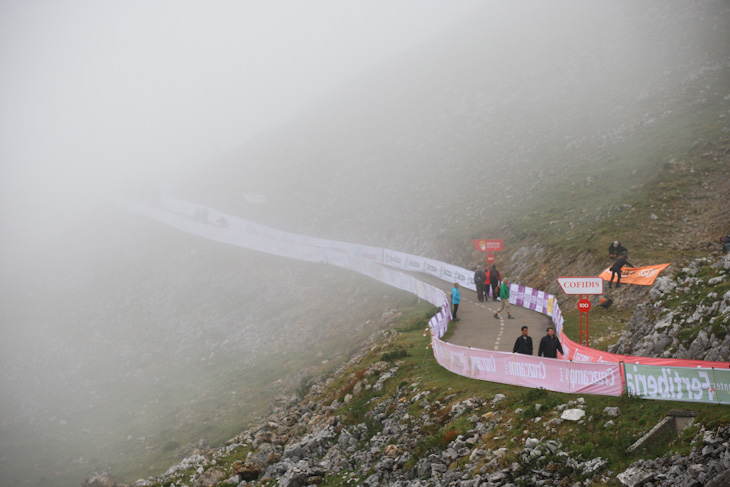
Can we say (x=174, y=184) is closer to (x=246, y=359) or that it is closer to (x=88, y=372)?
(x=88, y=372)

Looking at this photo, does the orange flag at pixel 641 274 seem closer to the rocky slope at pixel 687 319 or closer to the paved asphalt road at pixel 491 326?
the paved asphalt road at pixel 491 326

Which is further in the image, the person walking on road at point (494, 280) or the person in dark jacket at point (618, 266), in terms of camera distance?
the person walking on road at point (494, 280)

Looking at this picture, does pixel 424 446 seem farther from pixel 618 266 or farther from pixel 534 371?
pixel 618 266

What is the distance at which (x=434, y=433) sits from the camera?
48.2 ft

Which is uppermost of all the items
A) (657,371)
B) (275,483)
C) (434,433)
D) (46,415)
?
(657,371)

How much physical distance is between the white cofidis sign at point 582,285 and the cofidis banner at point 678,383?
25.3ft

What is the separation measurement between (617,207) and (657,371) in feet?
79.6

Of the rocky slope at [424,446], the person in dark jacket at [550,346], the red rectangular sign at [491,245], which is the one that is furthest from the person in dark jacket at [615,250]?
the rocky slope at [424,446]

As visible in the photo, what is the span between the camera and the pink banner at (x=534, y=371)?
42.9ft

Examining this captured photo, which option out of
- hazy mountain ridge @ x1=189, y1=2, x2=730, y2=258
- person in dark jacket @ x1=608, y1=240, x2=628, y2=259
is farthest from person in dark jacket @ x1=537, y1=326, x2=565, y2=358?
hazy mountain ridge @ x1=189, y1=2, x2=730, y2=258

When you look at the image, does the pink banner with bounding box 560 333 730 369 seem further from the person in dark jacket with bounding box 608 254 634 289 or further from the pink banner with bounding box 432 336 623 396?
the person in dark jacket with bounding box 608 254 634 289

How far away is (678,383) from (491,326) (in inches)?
555

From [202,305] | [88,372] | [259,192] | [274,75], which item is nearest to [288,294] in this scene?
[202,305]

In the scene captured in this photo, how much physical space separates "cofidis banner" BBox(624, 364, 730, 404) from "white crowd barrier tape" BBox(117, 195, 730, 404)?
22mm
